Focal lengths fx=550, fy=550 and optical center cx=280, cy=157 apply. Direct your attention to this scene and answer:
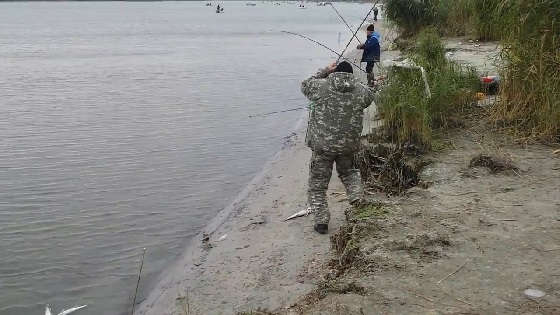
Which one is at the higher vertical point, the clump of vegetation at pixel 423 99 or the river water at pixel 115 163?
the clump of vegetation at pixel 423 99

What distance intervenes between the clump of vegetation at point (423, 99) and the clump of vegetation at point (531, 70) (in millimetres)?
784

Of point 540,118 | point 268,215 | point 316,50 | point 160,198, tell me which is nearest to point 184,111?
point 160,198

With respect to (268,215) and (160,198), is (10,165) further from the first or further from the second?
(268,215)

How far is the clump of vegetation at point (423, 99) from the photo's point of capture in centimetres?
779

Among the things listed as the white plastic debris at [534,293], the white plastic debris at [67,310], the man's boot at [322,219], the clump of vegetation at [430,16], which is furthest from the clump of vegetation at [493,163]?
the clump of vegetation at [430,16]

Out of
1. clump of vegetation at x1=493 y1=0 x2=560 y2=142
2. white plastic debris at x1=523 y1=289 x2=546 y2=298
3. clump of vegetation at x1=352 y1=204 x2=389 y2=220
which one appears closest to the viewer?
white plastic debris at x1=523 y1=289 x2=546 y2=298

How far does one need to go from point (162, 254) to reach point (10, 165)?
5.38 metres

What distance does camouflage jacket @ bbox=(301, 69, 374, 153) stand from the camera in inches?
229

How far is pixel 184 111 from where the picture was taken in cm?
1611

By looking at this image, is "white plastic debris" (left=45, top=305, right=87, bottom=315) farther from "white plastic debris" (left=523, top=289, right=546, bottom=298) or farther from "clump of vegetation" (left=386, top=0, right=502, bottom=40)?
"clump of vegetation" (left=386, top=0, right=502, bottom=40)

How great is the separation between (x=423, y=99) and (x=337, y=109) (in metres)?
2.63

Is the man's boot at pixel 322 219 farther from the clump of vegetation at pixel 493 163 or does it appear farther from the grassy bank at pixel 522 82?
the grassy bank at pixel 522 82

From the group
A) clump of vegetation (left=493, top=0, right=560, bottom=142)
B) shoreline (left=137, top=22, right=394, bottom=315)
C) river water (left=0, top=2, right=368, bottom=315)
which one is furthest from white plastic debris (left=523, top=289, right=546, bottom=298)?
clump of vegetation (left=493, top=0, right=560, bottom=142)

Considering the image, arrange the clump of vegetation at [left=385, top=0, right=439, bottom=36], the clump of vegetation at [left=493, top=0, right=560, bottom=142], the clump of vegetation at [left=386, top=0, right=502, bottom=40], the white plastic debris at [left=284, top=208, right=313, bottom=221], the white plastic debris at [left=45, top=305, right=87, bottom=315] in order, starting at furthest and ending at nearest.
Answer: the clump of vegetation at [left=385, top=0, right=439, bottom=36] → the clump of vegetation at [left=386, top=0, right=502, bottom=40] → the clump of vegetation at [left=493, top=0, right=560, bottom=142] → the white plastic debris at [left=284, top=208, right=313, bottom=221] → the white plastic debris at [left=45, top=305, right=87, bottom=315]
